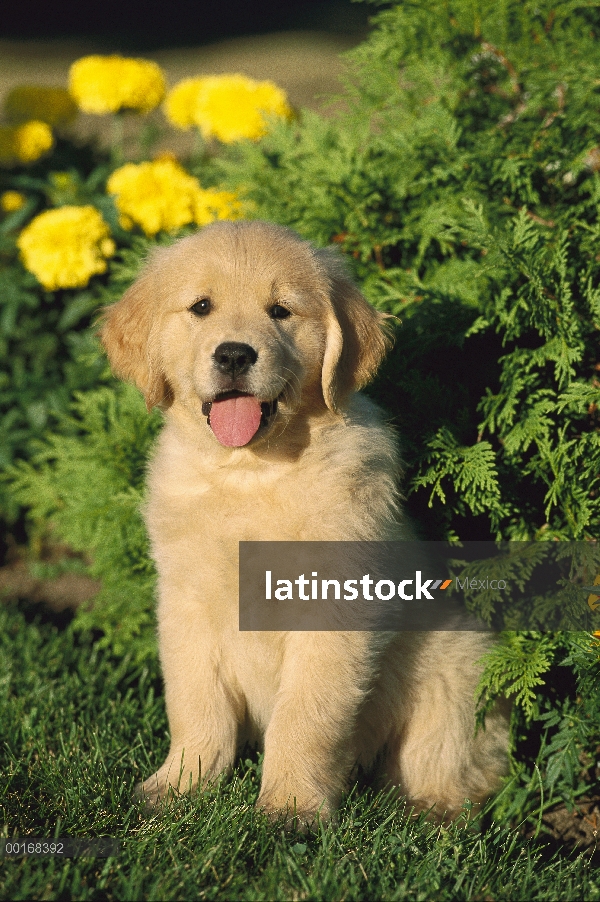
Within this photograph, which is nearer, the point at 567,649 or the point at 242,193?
the point at 567,649

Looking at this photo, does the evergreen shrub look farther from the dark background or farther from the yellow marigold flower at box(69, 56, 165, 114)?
the dark background

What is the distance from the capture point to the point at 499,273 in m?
3.22

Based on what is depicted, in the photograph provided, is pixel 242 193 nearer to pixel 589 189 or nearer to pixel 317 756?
pixel 589 189

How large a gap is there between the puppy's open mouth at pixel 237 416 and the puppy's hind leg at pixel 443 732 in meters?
0.94

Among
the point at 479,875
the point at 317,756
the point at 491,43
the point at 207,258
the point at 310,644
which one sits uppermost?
the point at 491,43

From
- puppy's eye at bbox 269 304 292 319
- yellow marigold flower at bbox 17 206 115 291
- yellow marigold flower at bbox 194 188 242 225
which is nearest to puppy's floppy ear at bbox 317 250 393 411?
puppy's eye at bbox 269 304 292 319

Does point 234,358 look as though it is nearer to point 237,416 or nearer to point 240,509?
point 237,416

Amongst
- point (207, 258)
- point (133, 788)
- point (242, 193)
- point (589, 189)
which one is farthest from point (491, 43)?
point (133, 788)

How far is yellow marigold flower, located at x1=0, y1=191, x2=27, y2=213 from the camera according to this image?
502cm

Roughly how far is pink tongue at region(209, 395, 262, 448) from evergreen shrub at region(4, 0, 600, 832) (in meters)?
0.73

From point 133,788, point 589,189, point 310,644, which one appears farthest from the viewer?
point 589,189

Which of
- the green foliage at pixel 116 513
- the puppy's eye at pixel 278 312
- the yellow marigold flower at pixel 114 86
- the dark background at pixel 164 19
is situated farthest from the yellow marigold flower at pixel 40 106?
the dark background at pixel 164 19

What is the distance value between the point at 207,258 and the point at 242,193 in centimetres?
148

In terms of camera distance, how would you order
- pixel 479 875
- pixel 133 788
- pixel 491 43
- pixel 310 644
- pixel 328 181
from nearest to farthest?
pixel 479 875 < pixel 310 644 < pixel 133 788 < pixel 328 181 < pixel 491 43
